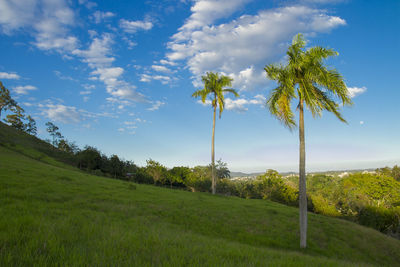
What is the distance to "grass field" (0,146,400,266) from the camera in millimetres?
3389

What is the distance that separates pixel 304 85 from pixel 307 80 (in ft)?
1.74

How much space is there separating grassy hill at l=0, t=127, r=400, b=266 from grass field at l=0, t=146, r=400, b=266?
0.02 metres

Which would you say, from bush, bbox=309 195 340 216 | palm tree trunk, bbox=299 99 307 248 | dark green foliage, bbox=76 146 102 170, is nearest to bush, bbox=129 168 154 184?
dark green foliage, bbox=76 146 102 170

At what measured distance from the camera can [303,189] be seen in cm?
1239

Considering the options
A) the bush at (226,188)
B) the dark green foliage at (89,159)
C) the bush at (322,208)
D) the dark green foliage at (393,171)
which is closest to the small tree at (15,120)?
→ the dark green foliage at (89,159)

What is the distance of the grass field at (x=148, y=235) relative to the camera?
3389mm

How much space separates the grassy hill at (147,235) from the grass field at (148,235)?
2 cm

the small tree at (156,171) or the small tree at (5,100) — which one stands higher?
the small tree at (5,100)

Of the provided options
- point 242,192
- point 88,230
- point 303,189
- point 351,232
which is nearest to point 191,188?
point 242,192

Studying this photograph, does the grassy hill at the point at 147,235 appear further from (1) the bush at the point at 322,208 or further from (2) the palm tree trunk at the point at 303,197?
(1) the bush at the point at 322,208

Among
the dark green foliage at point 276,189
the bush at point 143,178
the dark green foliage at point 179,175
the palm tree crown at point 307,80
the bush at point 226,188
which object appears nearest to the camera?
the palm tree crown at point 307,80

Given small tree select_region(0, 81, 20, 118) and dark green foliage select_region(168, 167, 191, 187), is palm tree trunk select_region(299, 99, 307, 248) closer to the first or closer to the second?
dark green foliage select_region(168, 167, 191, 187)

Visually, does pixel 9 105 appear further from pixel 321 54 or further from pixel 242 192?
pixel 321 54

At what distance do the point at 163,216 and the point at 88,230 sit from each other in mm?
8386
